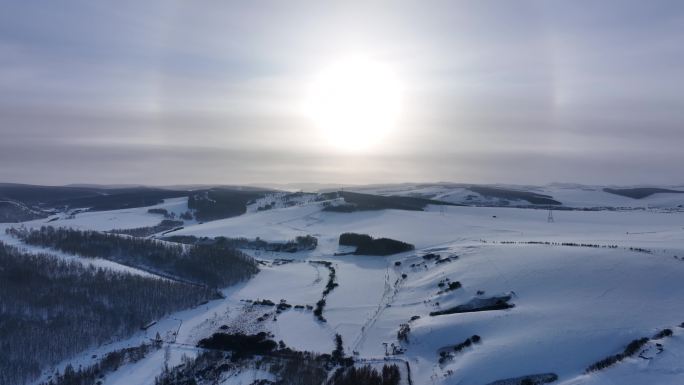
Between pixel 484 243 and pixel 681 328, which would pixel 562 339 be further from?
pixel 484 243

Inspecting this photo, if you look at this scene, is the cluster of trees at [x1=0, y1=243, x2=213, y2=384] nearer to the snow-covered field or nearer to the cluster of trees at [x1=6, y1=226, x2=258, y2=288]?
the snow-covered field

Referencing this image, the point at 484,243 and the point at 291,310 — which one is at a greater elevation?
the point at 484,243

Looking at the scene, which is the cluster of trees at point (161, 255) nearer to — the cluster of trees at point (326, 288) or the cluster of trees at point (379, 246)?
the cluster of trees at point (326, 288)

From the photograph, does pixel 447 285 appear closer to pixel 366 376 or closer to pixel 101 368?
pixel 366 376

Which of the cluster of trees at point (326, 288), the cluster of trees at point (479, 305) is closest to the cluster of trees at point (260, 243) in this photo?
the cluster of trees at point (326, 288)

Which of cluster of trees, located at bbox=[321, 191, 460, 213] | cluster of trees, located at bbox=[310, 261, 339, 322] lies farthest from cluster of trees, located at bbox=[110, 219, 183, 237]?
cluster of trees, located at bbox=[310, 261, 339, 322]

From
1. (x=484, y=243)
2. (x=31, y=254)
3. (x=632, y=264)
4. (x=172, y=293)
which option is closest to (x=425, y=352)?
(x=632, y=264)
